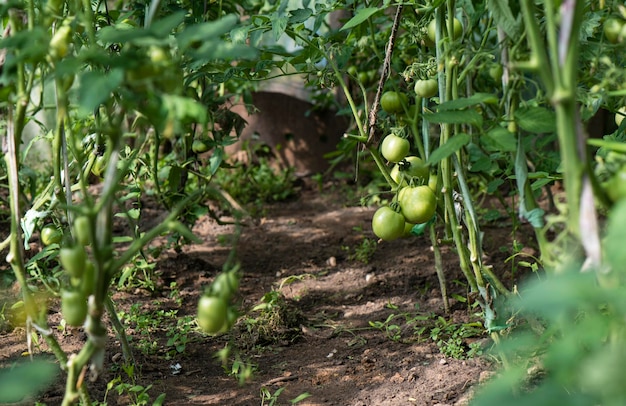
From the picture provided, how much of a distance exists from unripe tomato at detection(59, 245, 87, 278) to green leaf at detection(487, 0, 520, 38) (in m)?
0.87

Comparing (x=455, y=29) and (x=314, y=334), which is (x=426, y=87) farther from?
(x=314, y=334)

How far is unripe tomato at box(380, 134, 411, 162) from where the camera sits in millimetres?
1731

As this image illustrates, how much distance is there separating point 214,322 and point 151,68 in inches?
15.6

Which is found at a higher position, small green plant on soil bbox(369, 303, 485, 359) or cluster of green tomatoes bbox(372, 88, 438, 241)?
cluster of green tomatoes bbox(372, 88, 438, 241)

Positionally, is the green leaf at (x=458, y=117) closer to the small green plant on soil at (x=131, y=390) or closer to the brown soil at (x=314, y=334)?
the brown soil at (x=314, y=334)

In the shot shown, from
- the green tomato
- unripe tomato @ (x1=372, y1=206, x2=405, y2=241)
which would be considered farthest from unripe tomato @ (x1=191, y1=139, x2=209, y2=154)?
the green tomato

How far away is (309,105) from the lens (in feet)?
13.8

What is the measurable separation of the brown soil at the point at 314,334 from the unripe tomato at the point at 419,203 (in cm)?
43

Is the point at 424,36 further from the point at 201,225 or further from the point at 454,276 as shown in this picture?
the point at 201,225

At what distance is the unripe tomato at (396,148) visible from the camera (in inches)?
68.2

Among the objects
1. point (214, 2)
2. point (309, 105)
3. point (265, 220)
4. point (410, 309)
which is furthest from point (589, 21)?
point (309, 105)

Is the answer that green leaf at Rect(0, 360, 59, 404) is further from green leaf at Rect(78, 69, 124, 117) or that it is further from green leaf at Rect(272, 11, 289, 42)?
green leaf at Rect(272, 11, 289, 42)

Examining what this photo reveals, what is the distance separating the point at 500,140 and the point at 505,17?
0.26 metres

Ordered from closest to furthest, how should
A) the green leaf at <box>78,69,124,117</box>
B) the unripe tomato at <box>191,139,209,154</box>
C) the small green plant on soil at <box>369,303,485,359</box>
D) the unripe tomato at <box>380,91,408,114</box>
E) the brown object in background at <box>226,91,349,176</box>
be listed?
1. the green leaf at <box>78,69,124,117</box>
2. the unripe tomato at <box>380,91,408,114</box>
3. the small green plant on soil at <box>369,303,485,359</box>
4. the unripe tomato at <box>191,139,209,154</box>
5. the brown object in background at <box>226,91,349,176</box>
